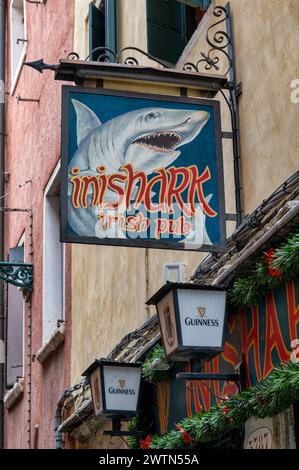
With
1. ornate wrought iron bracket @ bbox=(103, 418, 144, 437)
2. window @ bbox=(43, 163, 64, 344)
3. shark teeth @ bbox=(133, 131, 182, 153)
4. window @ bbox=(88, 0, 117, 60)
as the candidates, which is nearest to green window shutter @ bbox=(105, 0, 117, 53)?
window @ bbox=(88, 0, 117, 60)

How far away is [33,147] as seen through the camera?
1738 centimetres

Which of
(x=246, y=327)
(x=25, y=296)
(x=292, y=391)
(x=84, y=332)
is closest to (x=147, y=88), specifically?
(x=246, y=327)

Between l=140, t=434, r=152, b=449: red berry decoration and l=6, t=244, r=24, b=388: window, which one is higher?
l=6, t=244, r=24, b=388: window

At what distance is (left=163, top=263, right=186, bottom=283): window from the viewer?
9203mm

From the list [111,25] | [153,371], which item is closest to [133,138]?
[153,371]

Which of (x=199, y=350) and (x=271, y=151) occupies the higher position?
(x=271, y=151)

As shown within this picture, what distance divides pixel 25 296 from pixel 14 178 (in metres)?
3.01

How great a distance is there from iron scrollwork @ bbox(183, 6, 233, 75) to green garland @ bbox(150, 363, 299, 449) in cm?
250

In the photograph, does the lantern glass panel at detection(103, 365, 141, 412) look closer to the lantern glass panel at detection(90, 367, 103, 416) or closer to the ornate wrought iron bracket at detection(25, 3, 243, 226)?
the lantern glass panel at detection(90, 367, 103, 416)

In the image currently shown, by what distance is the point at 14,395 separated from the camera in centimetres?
1736

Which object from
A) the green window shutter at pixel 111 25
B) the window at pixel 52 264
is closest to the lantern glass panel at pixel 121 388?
the green window shutter at pixel 111 25

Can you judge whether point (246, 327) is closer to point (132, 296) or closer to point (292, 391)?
point (292, 391)

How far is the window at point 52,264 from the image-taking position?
1505cm

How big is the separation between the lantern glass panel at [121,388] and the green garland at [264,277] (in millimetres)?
1872
